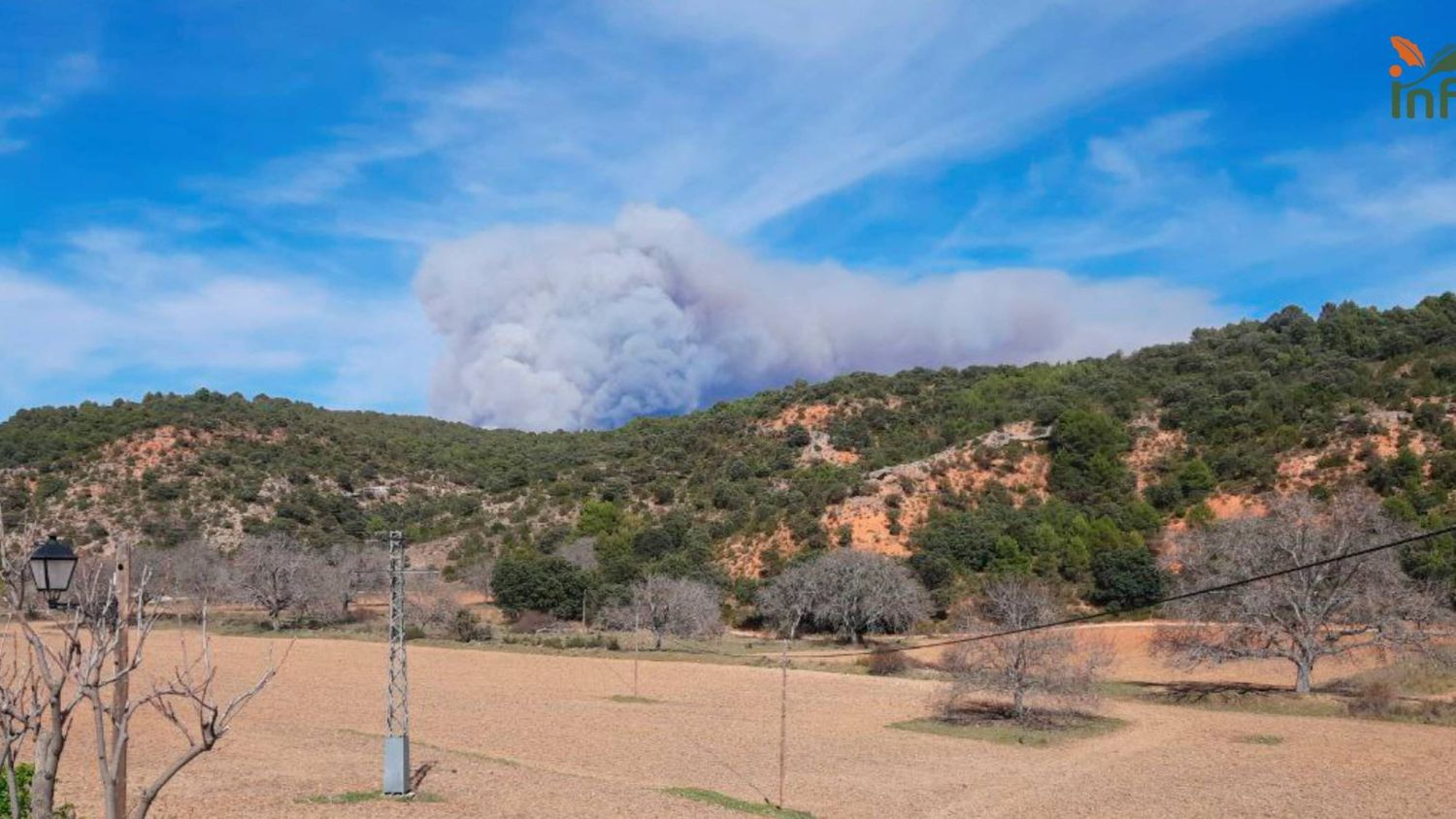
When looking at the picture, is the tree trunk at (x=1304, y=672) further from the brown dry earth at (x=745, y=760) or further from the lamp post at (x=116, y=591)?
the lamp post at (x=116, y=591)

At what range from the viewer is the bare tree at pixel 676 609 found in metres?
47.2

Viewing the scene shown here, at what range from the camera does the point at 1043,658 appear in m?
27.1

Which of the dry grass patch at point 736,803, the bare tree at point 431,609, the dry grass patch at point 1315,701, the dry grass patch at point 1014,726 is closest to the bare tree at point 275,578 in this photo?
the bare tree at point 431,609

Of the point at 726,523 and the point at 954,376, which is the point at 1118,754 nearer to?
the point at 726,523

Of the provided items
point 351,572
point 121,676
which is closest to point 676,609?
point 351,572

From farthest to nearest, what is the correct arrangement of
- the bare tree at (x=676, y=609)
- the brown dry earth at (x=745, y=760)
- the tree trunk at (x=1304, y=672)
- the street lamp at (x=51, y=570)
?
the bare tree at (x=676, y=609) < the tree trunk at (x=1304, y=672) < the brown dry earth at (x=745, y=760) < the street lamp at (x=51, y=570)

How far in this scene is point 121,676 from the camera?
666 centimetres

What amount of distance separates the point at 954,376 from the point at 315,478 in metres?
54.8

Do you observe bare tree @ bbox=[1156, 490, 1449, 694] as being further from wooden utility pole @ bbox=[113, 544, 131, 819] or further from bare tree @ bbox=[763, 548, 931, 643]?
wooden utility pole @ bbox=[113, 544, 131, 819]

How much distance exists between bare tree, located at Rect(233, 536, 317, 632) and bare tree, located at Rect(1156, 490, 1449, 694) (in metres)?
42.2

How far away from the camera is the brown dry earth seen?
1659cm

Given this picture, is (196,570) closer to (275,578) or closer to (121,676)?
(275,578)

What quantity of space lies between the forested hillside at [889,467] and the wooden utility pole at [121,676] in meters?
48.3

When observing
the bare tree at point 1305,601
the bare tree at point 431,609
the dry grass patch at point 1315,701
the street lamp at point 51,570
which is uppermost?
the street lamp at point 51,570
